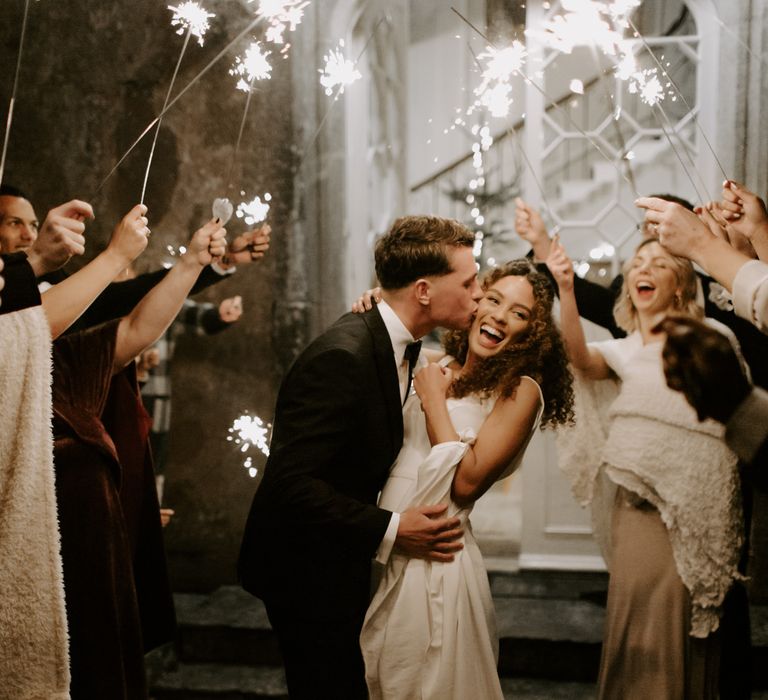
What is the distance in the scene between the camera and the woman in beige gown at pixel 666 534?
2.20 m

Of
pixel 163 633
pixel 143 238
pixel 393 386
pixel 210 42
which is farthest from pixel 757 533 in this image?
pixel 210 42

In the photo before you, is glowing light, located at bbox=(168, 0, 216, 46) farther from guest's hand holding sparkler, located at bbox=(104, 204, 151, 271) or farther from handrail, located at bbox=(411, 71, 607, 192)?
guest's hand holding sparkler, located at bbox=(104, 204, 151, 271)

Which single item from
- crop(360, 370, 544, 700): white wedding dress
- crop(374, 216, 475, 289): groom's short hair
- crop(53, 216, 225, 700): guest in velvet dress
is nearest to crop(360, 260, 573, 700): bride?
crop(360, 370, 544, 700): white wedding dress

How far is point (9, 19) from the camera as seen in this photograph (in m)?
3.50

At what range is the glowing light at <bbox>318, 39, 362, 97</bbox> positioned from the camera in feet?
11.3

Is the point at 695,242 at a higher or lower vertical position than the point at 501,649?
higher

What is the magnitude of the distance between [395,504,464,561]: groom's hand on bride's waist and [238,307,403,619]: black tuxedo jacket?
6cm

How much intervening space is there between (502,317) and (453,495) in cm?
53

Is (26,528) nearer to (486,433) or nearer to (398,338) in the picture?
(398,338)

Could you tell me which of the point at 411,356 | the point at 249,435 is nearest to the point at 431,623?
the point at 411,356

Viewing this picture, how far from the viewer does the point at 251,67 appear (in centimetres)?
346

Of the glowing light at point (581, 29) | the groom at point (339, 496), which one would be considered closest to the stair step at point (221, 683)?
the groom at point (339, 496)

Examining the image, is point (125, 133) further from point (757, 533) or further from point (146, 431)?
point (757, 533)

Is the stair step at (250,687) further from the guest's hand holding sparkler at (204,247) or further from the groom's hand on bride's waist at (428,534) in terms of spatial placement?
the guest's hand holding sparkler at (204,247)
